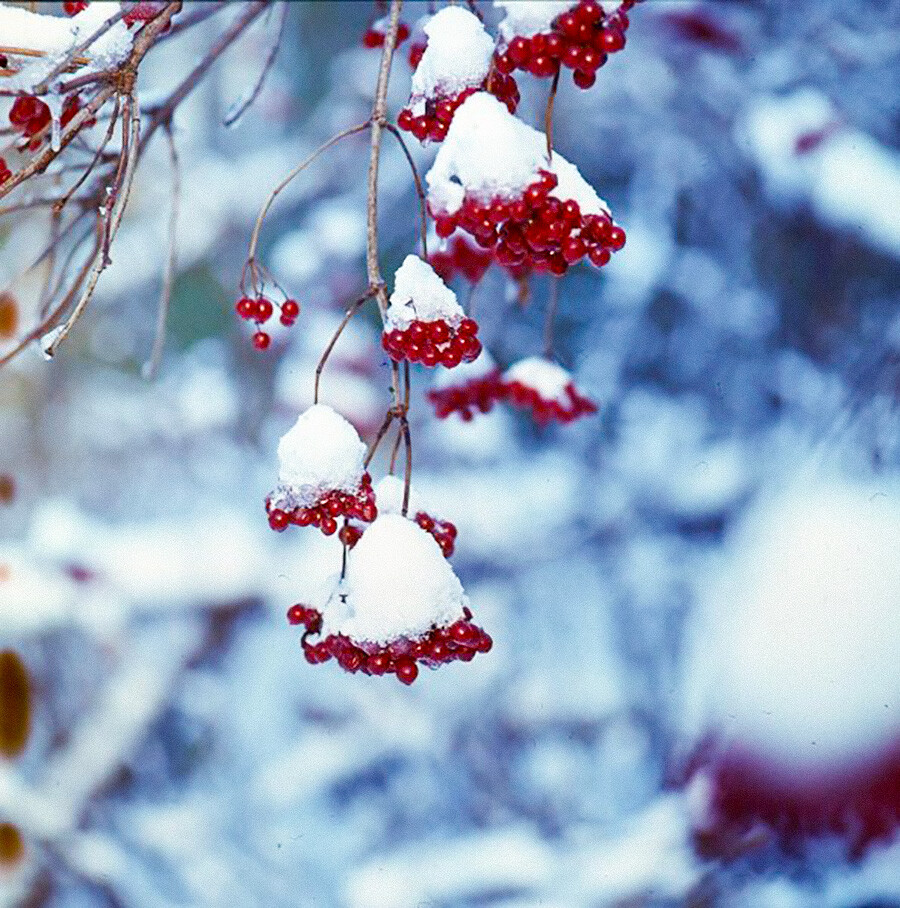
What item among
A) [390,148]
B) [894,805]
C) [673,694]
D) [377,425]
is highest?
[390,148]

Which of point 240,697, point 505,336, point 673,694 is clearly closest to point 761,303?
point 505,336

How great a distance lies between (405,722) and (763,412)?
22.2 inches

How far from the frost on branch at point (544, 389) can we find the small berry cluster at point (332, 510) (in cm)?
41

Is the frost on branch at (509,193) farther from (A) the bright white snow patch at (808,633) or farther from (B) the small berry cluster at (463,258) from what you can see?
(A) the bright white snow patch at (808,633)

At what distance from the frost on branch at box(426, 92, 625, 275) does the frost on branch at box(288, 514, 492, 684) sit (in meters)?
0.21

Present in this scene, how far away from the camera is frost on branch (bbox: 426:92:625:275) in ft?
2.02

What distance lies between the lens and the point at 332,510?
2.30ft

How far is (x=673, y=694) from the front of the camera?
1201 mm

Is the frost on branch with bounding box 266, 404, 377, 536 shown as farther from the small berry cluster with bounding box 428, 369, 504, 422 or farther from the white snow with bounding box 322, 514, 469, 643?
the small berry cluster with bounding box 428, 369, 504, 422

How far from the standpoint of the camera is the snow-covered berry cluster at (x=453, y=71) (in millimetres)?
666

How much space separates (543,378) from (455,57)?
A: 0.47 m

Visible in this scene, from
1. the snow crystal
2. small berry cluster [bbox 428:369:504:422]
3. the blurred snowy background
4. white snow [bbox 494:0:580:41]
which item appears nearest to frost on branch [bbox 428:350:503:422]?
small berry cluster [bbox 428:369:504:422]

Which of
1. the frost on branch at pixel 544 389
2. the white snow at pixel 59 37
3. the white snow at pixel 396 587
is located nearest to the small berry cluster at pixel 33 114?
the white snow at pixel 59 37

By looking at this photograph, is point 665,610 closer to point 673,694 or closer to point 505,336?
point 673,694
